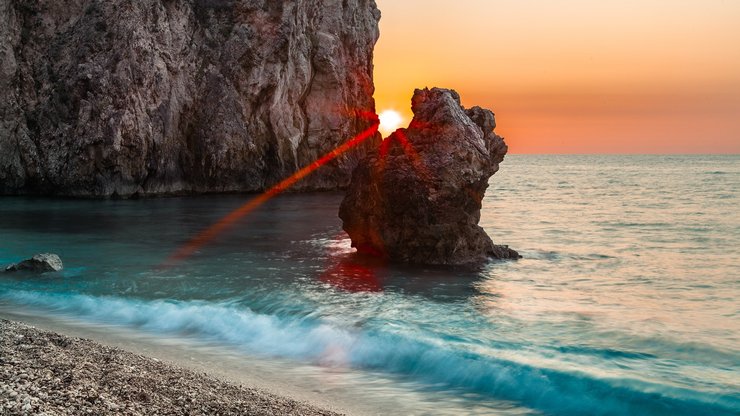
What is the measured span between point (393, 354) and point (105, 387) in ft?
14.6

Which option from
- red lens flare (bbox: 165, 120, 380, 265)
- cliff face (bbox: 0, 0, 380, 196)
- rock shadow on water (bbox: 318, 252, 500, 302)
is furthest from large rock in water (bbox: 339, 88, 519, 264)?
cliff face (bbox: 0, 0, 380, 196)

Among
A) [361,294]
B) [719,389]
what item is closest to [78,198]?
[361,294]

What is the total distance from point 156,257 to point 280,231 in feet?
22.3

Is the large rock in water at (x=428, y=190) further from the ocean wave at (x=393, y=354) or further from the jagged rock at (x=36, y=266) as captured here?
the jagged rock at (x=36, y=266)

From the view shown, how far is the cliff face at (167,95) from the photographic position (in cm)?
3766

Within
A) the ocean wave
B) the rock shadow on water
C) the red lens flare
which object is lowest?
the ocean wave

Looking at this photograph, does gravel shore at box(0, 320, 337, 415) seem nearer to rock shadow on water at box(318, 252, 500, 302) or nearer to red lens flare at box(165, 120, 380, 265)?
rock shadow on water at box(318, 252, 500, 302)

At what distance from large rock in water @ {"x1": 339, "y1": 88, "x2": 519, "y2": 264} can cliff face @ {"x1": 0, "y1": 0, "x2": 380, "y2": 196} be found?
80.3 ft

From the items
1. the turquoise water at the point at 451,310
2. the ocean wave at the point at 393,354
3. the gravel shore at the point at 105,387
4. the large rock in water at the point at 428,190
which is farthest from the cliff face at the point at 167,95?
the gravel shore at the point at 105,387

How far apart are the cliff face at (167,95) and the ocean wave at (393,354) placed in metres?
26.9

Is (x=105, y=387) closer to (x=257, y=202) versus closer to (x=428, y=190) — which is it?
(x=428, y=190)

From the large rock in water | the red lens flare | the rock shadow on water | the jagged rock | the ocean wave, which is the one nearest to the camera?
the ocean wave

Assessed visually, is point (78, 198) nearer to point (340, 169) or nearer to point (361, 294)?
point (340, 169)

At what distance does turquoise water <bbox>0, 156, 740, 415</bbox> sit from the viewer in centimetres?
833
